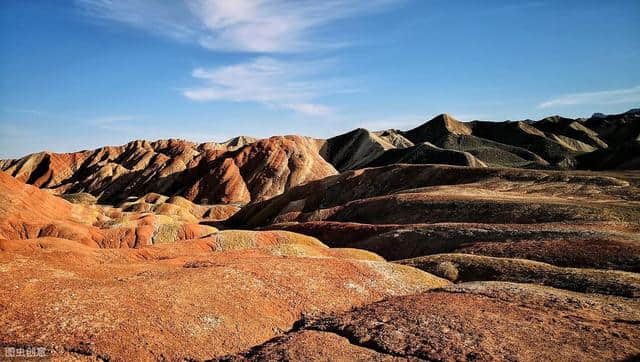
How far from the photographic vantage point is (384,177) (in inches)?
3253

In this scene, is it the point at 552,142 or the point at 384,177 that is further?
the point at 552,142

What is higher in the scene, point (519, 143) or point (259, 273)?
point (519, 143)

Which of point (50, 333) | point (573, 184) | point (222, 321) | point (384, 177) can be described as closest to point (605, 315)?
point (222, 321)

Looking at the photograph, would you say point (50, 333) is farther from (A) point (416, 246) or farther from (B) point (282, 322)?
(A) point (416, 246)

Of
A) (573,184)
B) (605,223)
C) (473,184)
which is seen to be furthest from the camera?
(473,184)

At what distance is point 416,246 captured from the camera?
40094 mm

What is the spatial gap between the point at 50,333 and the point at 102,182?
178 metres

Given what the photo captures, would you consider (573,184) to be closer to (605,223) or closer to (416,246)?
(605,223)

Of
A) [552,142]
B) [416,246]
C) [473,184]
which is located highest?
[552,142]

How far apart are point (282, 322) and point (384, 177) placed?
6539 centimetres

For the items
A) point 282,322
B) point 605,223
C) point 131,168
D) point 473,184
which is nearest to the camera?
point 282,322

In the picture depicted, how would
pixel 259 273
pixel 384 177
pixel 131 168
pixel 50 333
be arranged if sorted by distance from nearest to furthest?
pixel 50 333, pixel 259 273, pixel 384 177, pixel 131 168

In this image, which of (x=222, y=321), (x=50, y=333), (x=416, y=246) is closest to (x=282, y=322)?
(x=222, y=321)

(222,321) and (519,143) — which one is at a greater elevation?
(519,143)
